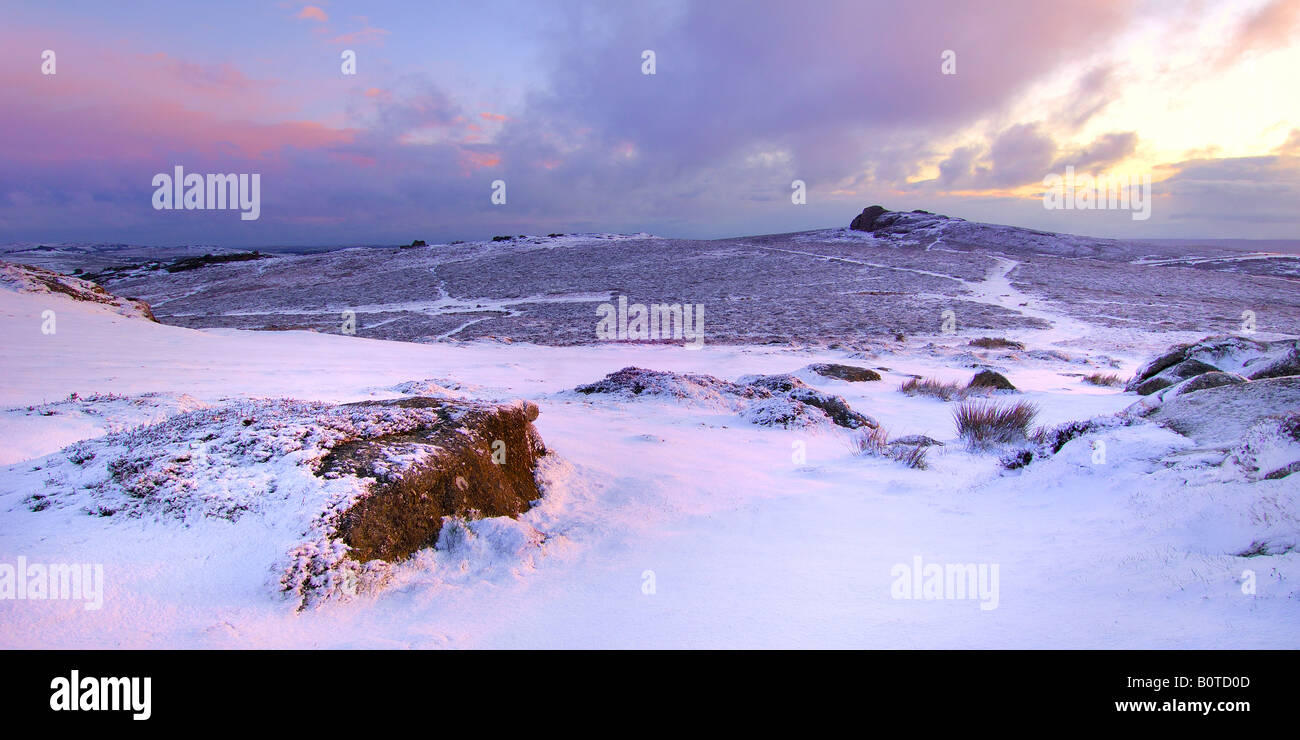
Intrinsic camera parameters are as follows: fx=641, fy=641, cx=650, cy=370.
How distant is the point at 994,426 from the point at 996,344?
12.8 m

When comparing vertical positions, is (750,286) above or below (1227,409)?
above

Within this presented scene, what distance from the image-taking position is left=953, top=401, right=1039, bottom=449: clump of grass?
20.7 feet

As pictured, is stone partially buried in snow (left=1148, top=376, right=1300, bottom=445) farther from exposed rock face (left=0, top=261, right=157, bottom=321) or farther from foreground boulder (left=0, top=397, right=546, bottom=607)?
exposed rock face (left=0, top=261, right=157, bottom=321)

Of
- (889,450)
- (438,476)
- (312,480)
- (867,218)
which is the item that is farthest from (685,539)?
(867,218)

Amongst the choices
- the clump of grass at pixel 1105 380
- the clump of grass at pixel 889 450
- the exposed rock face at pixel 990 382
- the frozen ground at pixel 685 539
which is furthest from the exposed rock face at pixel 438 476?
the clump of grass at pixel 1105 380

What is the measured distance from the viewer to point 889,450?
19.0 ft

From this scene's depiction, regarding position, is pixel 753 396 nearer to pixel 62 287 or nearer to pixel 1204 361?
pixel 1204 361
